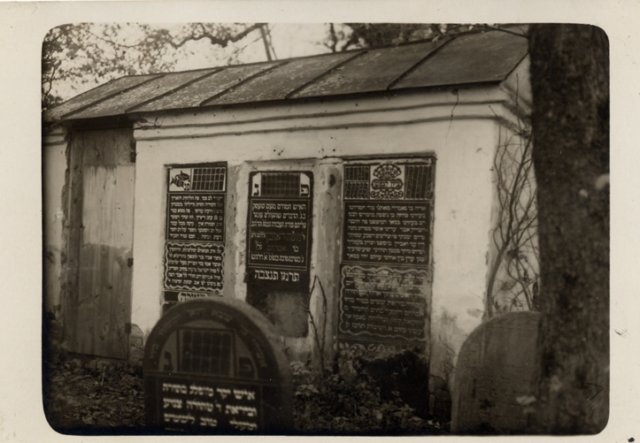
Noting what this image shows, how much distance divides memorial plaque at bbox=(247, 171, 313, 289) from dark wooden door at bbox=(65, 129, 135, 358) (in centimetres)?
82

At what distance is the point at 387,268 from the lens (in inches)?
138

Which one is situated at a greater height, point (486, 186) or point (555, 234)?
point (486, 186)

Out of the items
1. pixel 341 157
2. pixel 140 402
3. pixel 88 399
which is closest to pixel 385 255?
pixel 341 157

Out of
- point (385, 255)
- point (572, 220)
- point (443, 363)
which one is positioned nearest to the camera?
point (572, 220)

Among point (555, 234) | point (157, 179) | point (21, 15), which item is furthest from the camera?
point (157, 179)

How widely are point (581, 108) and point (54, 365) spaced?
3561 millimetres

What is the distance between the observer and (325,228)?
358 centimetres

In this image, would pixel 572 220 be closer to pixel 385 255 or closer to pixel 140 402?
pixel 385 255

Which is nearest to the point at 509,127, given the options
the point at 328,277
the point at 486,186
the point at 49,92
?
the point at 486,186

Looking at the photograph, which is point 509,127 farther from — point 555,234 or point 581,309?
point 581,309

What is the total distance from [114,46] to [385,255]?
6.93ft

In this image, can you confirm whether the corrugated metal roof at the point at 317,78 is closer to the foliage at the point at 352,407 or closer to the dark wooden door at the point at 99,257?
the dark wooden door at the point at 99,257

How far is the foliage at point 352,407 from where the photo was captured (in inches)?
135

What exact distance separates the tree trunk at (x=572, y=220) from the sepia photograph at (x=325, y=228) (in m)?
0.01
